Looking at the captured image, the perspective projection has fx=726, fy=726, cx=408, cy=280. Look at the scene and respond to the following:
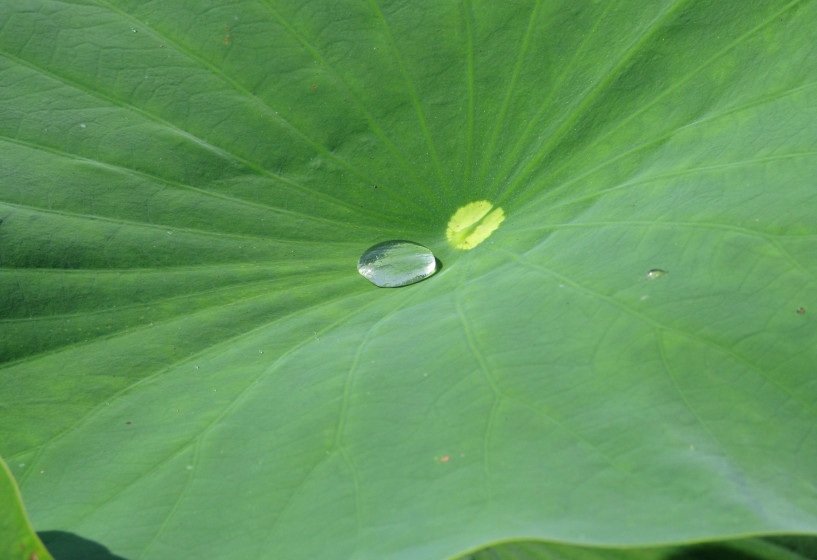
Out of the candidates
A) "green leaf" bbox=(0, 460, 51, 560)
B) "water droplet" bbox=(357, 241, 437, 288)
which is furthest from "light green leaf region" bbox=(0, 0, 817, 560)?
"green leaf" bbox=(0, 460, 51, 560)

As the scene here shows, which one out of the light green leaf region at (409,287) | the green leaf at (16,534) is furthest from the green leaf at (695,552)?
Result: the green leaf at (16,534)

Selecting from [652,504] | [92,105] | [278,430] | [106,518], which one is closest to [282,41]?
[92,105]

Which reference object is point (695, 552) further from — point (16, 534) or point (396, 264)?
point (16, 534)

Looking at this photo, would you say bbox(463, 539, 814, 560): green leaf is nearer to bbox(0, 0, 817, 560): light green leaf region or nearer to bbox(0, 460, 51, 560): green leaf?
bbox(0, 0, 817, 560): light green leaf region

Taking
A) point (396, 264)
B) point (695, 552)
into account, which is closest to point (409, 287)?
point (396, 264)

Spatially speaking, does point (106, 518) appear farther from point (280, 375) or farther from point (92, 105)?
point (92, 105)
